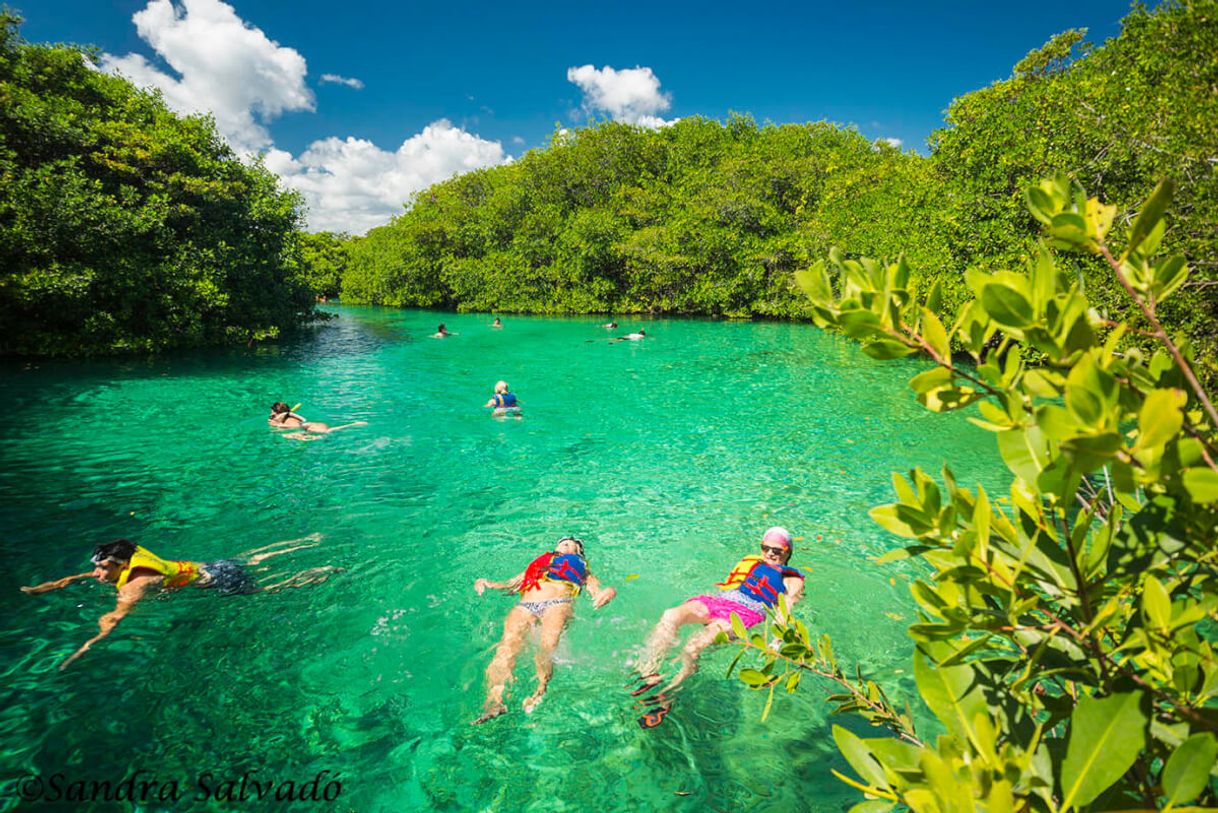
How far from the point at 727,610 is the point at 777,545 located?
92 centimetres

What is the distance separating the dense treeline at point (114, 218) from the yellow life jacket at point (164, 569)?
1656cm

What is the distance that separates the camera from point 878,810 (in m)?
1.33

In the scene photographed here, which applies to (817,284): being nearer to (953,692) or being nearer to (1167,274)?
(1167,274)

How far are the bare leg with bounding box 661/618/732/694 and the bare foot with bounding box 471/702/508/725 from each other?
1.49 meters

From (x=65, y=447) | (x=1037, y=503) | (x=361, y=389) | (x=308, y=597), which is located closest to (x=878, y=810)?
(x=1037, y=503)

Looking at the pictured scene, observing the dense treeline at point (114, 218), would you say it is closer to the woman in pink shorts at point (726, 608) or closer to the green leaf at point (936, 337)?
the woman in pink shorts at point (726, 608)

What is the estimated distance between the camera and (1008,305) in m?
1.11

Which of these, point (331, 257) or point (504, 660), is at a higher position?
point (331, 257)

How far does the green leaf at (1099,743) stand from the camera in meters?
1.00

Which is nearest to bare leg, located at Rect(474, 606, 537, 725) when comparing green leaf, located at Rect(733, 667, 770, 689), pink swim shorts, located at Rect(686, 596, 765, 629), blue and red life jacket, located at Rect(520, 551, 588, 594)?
blue and red life jacket, located at Rect(520, 551, 588, 594)

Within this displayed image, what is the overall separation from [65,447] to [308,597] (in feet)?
30.2

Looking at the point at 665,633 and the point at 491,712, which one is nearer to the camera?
the point at 491,712

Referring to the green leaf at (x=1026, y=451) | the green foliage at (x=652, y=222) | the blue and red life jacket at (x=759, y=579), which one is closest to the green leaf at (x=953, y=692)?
the green leaf at (x=1026, y=451)

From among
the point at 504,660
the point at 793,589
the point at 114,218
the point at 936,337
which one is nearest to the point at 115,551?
the point at 504,660
